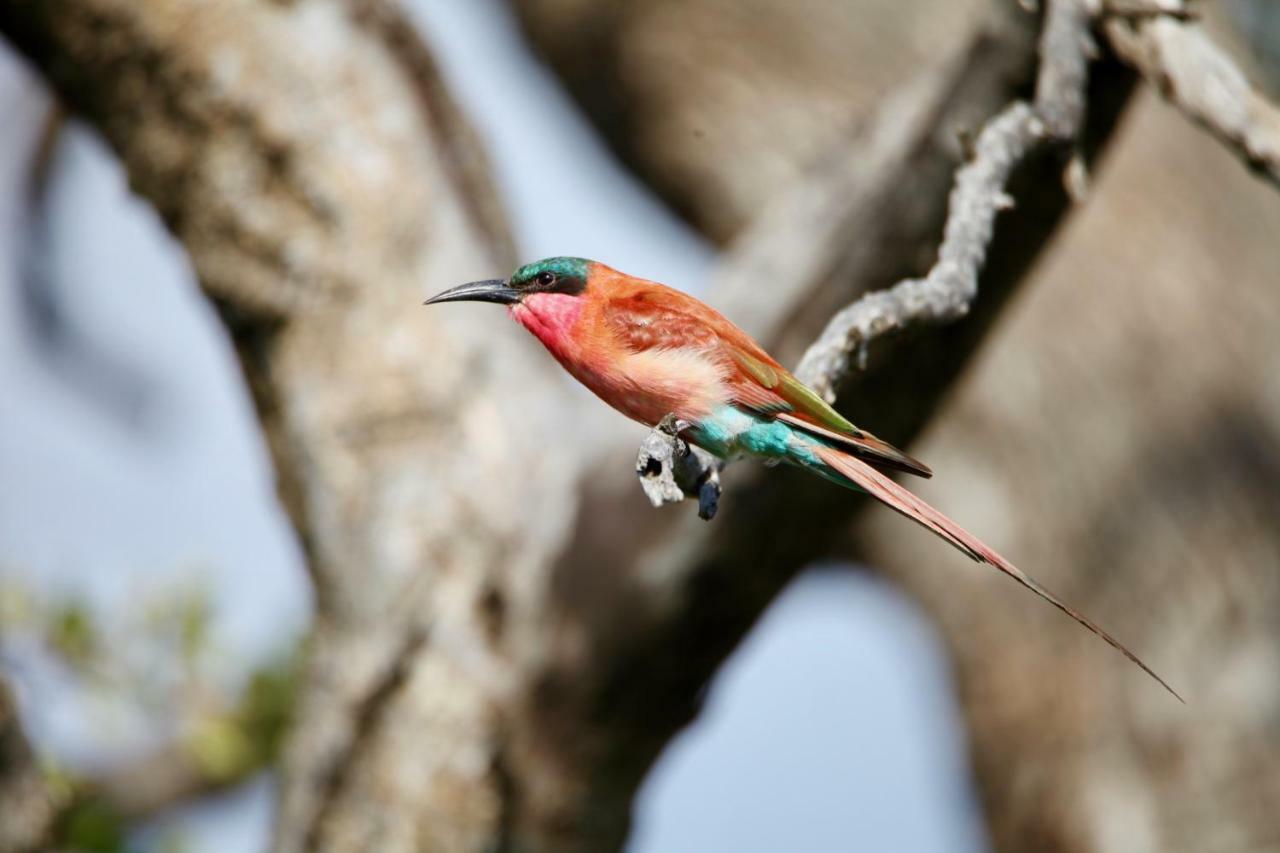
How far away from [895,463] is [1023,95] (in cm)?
95

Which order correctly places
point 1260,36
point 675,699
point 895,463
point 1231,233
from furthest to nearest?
point 1260,36
point 1231,233
point 675,699
point 895,463

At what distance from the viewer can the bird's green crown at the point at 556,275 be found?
2.47 meters

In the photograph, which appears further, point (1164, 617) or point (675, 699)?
point (1164, 617)

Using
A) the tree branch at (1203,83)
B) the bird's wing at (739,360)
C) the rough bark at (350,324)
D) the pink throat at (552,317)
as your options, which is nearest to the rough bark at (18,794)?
the rough bark at (350,324)

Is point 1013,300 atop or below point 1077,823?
atop

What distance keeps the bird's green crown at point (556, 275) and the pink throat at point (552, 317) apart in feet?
0.06

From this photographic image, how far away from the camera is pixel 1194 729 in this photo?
4910mm

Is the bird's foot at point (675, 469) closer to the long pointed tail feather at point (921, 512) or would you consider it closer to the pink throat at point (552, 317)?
the long pointed tail feather at point (921, 512)

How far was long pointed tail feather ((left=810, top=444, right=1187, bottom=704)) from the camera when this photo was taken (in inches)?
69.8

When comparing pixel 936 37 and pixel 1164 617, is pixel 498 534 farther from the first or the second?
pixel 936 37

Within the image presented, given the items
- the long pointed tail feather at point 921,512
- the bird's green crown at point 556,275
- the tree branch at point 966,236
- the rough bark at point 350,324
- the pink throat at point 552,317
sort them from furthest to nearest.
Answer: the rough bark at point 350,324 < the bird's green crown at point 556,275 < the pink throat at point 552,317 < the tree branch at point 966,236 < the long pointed tail feather at point 921,512

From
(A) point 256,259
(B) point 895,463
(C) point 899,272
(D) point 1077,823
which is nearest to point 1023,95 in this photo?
(C) point 899,272

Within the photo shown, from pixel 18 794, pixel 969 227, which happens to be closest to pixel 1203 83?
pixel 969 227

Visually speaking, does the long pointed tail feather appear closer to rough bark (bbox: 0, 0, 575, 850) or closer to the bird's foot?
the bird's foot
